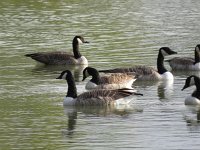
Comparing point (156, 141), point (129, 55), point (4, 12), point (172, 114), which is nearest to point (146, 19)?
point (4, 12)

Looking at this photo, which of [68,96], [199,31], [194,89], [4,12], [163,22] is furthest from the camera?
[4,12]

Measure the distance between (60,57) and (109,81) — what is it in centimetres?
602

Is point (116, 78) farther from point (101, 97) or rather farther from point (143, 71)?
point (101, 97)

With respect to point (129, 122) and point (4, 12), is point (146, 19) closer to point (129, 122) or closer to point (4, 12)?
point (4, 12)

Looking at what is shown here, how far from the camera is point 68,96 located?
67.7 ft

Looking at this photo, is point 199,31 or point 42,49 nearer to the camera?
point 42,49

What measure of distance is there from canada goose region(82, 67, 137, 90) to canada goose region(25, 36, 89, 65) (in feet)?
16.5

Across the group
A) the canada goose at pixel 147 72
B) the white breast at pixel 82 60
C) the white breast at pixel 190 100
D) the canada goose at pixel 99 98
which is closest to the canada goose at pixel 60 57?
the white breast at pixel 82 60

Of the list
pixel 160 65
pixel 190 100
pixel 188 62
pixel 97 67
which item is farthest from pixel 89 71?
pixel 188 62

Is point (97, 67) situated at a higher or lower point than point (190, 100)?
lower

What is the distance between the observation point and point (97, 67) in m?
26.3

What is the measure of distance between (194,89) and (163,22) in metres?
15.8

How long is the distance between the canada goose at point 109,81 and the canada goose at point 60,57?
502 centimetres

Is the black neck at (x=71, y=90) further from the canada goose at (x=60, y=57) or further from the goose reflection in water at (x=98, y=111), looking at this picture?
the canada goose at (x=60, y=57)
